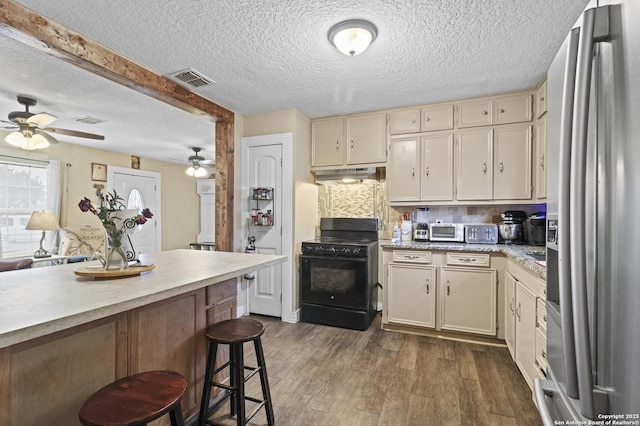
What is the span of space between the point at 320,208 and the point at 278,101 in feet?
4.87

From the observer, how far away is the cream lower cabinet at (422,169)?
3217 mm

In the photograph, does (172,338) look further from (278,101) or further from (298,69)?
(278,101)

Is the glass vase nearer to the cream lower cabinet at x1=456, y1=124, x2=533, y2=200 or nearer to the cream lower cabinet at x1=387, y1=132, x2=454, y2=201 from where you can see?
the cream lower cabinet at x1=387, y1=132, x2=454, y2=201

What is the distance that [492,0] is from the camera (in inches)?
67.2

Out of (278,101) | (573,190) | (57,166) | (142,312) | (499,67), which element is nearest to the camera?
(573,190)

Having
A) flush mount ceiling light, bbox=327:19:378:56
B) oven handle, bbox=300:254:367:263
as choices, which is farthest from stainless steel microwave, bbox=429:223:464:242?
flush mount ceiling light, bbox=327:19:378:56

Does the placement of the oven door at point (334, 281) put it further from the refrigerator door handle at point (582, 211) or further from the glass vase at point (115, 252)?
the refrigerator door handle at point (582, 211)

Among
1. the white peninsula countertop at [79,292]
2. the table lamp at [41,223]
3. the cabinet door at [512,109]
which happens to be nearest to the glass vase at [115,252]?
the white peninsula countertop at [79,292]

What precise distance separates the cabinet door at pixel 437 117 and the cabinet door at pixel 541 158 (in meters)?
0.77

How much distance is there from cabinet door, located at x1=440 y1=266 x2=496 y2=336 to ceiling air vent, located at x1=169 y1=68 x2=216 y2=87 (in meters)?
2.84

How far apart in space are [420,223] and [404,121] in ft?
3.87

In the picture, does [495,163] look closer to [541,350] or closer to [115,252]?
[541,350]

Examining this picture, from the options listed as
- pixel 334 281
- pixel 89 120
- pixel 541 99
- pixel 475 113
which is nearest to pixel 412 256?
pixel 334 281

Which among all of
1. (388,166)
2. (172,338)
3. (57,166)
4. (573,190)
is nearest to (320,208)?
(388,166)
